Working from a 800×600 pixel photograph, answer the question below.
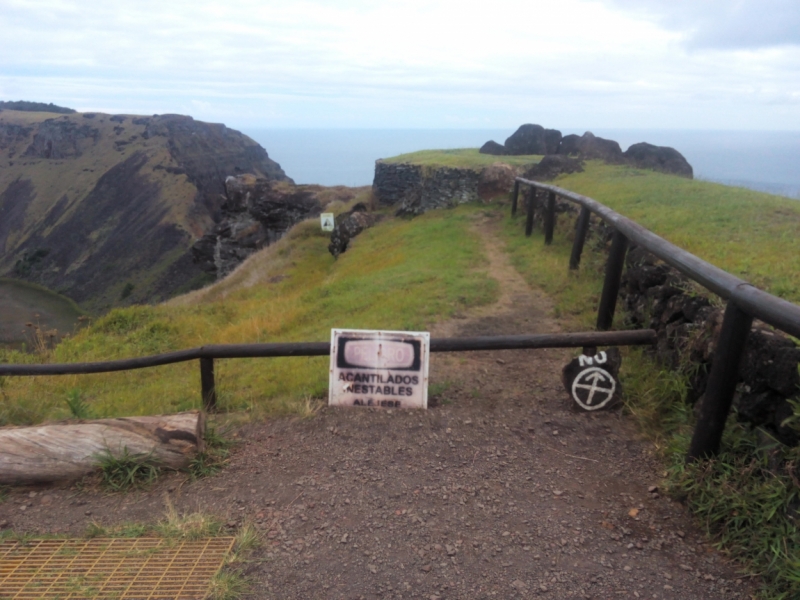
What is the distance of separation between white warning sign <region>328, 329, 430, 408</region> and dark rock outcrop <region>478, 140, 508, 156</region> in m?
21.9

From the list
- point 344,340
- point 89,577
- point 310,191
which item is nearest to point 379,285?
point 344,340

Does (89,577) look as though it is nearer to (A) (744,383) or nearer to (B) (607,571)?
(B) (607,571)

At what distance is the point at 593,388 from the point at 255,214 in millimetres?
29277

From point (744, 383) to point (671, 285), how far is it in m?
1.62

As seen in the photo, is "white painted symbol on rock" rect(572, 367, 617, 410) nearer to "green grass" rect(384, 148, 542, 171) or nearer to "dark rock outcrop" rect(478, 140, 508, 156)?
"green grass" rect(384, 148, 542, 171)

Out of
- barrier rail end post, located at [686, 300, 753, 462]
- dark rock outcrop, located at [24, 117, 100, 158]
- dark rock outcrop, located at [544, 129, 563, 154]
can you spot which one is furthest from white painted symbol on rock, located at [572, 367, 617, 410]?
dark rock outcrop, located at [24, 117, 100, 158]

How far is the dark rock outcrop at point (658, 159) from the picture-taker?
17.6 m

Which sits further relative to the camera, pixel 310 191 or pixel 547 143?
pixel 310 191

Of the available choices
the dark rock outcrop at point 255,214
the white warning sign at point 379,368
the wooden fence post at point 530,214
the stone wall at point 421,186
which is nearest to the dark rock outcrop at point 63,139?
the dark rock outcrop at point 255,214

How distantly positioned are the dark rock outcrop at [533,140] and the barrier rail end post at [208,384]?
21.2m

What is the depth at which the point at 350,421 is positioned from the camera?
443 centimetres

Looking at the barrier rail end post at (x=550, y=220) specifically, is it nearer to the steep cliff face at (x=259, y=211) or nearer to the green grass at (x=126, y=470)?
the green grass at (x=126, y=470)

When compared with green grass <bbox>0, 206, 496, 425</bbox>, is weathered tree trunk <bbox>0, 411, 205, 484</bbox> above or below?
above

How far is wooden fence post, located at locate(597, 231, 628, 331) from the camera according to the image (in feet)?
17.9
